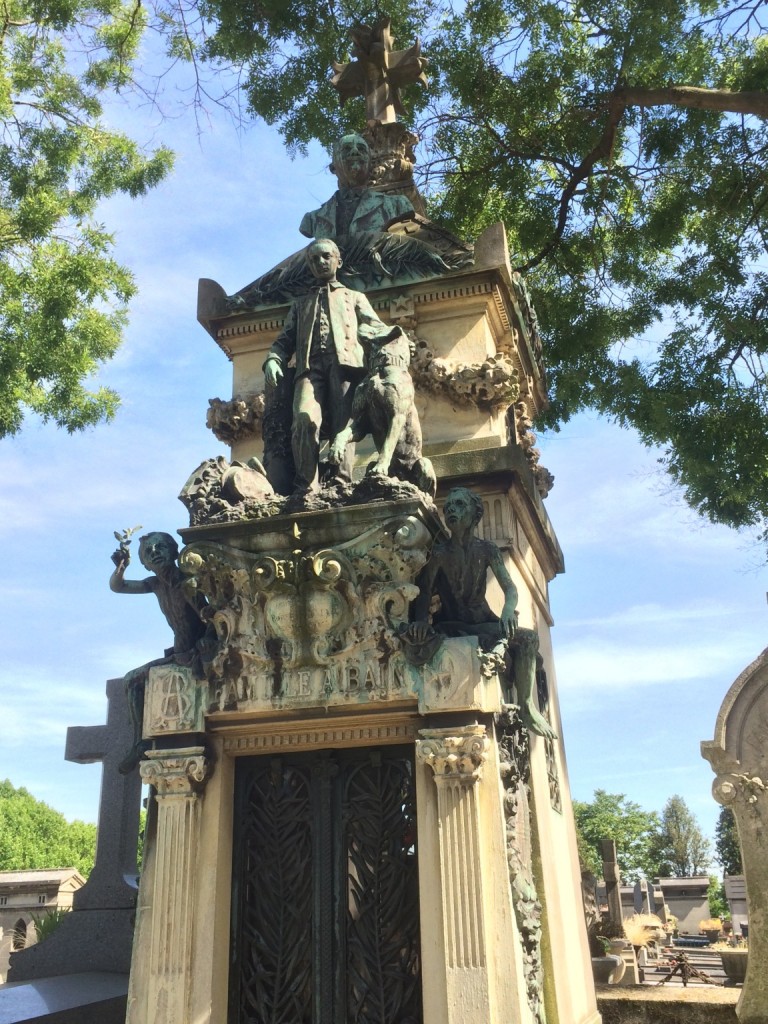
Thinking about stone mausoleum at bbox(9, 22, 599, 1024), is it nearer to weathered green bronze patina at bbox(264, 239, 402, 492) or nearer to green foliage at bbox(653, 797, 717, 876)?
weathered green bronze patina at bbox(264, 239, 402, 492)

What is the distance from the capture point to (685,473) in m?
10.6

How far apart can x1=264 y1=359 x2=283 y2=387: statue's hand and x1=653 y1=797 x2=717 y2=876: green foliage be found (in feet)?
271

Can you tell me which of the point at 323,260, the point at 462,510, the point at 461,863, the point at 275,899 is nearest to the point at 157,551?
the point at 462,510

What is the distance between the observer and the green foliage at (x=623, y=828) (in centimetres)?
7700

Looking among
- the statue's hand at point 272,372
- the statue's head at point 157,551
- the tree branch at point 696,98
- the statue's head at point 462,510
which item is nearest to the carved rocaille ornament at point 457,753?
the statue's head at point 462,510

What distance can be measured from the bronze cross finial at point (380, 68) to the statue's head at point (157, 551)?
6.77m

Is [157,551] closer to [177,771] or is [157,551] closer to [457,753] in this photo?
[177,771]

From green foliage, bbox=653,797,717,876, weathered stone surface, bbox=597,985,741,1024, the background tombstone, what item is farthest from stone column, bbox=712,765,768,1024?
green foliage, bbox=653,797,717,876

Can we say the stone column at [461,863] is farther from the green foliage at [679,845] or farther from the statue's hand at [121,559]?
the green foliage at [679,845]

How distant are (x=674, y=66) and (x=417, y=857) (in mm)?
9844

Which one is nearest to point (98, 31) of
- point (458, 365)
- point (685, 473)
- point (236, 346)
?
point (236, 346)

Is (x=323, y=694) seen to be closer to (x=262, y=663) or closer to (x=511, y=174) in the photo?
(x=262, y=663)

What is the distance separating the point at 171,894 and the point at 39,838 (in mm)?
63758

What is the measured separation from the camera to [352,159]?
347 inches
